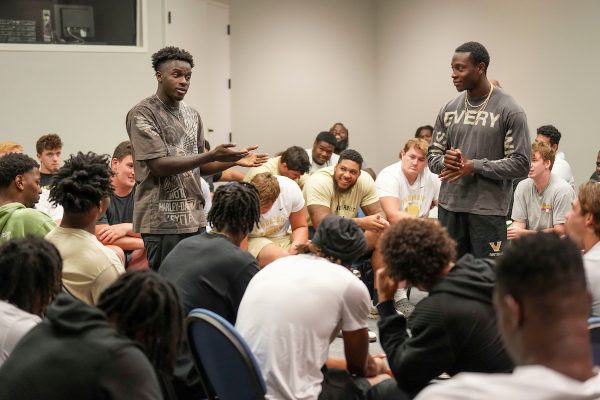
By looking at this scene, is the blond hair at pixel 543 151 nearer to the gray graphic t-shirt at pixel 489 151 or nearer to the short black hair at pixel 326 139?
the gray graphic t-shirt at pixel 489 151

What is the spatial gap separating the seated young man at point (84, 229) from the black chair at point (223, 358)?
1.14 feet

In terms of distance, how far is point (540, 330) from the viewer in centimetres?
139

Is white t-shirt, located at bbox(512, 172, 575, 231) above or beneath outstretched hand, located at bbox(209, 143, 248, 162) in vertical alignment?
beneath

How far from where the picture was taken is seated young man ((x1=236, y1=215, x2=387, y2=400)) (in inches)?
103

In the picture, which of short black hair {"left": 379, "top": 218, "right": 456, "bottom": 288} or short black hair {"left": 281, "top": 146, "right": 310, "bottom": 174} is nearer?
short black hair {"left": 379, "top": 218, "right": 456, "bottom": 288}

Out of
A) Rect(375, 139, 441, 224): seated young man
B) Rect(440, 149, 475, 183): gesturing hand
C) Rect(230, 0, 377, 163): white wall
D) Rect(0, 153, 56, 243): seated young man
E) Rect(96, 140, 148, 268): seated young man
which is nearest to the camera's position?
Rect(0, 153, 56, 243): seated young man

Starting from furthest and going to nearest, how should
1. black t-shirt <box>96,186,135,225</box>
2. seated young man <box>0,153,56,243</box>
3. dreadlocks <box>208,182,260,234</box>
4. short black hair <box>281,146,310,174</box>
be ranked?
short black hair <box>281,146,310,174</box>
black t-shirt <box>96,186,135,225</box>
seated young man <box>0,153,56,243</box>
dreadlocks <box>208,182,260,234</box>

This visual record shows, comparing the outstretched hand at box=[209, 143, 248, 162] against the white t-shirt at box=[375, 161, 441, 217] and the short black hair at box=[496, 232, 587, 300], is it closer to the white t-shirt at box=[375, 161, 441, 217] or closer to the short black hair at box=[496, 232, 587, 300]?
the white t-shirt at box=[375, 161, 441, 217]

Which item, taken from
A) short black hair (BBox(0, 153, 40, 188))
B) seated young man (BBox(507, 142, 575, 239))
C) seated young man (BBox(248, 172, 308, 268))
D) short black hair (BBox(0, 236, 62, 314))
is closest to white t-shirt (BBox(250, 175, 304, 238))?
seated young man (BBox(248, 172, 308, 268))

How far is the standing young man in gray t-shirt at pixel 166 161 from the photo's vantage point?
371cm

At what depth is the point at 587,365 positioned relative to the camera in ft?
4.52

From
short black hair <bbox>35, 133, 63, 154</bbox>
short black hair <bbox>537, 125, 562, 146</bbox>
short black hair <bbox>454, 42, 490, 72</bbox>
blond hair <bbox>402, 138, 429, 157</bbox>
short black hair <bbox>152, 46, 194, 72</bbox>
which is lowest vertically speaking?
short black hair <bbox>35, 133, 63, 154</bbox>

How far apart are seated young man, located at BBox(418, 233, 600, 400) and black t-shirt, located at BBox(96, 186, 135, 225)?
12.3ft

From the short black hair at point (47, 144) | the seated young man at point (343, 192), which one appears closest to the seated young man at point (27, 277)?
the seated young man at point (343, 192)
